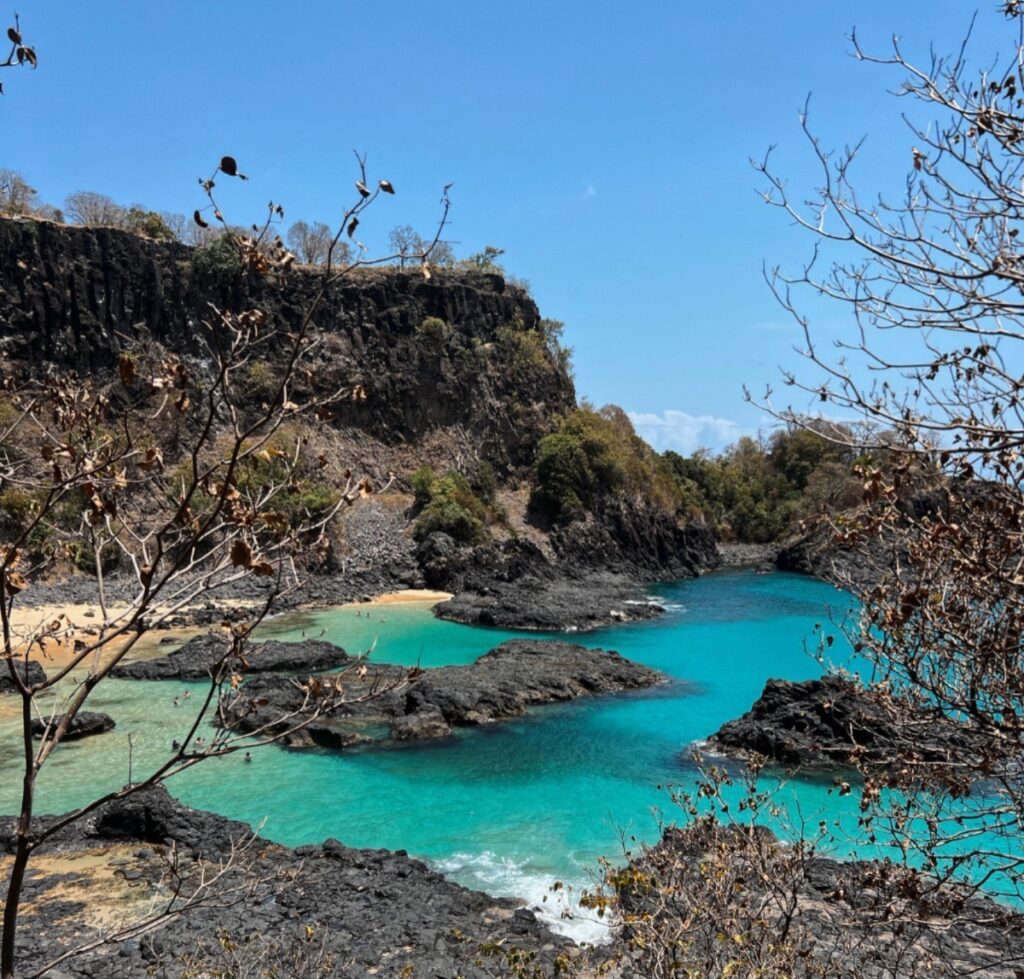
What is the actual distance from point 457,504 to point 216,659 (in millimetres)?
23903

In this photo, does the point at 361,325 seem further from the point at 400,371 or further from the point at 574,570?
the point at 574,570

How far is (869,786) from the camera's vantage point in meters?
4.62

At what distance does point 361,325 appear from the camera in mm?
51125

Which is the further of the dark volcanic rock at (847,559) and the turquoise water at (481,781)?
the turquoise water at (481,781)

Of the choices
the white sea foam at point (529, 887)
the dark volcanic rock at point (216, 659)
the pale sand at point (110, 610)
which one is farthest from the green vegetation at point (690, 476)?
the white sea foam at point (529, 887)

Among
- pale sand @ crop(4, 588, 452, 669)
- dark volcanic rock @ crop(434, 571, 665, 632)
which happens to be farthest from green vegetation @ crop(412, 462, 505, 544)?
pale sand @ crop(4, 588, 452, 669)

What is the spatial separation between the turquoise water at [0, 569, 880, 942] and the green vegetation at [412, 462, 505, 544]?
20478mm

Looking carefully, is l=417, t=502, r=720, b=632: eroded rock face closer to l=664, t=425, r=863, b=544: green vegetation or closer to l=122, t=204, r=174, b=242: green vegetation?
l=664, t=425, r=863, b=544: green vegetation

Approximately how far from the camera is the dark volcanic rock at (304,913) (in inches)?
311

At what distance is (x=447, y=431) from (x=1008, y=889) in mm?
43791

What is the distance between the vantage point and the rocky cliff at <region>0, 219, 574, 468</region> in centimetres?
4075

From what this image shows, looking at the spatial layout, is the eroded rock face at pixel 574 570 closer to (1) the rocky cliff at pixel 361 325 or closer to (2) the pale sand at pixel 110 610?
(2) the pale sand at pixel 110 610

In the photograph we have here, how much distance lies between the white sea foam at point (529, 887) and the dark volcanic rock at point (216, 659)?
10444 mm

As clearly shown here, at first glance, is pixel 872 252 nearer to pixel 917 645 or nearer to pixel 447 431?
pixel 917 645
